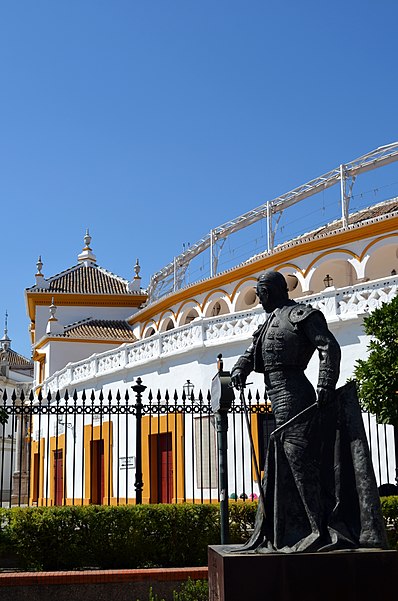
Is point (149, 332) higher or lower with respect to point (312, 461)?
higher

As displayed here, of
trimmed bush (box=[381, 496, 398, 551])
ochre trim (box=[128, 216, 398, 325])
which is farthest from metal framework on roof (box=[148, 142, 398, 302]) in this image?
trimmed bush (box=[381, 496, 398, 551])

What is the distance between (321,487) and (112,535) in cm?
446

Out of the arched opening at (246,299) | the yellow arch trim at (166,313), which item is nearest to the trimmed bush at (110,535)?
the arched opening at (246,299)

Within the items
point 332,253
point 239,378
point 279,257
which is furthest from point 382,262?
point 239,378

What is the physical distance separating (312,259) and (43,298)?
1734 cm

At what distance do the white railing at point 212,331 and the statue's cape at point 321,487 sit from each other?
1046cm

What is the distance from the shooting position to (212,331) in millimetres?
20344

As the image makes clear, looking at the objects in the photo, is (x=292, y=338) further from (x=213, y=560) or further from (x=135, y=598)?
(x=135, y=598)

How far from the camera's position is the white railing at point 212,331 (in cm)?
1695

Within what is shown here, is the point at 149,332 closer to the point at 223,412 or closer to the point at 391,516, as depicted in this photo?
the point at 391,516

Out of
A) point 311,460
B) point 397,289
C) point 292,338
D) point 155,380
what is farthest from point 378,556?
point 155,380

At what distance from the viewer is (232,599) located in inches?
202

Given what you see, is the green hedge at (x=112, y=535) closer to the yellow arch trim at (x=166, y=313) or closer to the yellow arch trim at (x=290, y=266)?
the yellow arch trim at (x=290, y=266)

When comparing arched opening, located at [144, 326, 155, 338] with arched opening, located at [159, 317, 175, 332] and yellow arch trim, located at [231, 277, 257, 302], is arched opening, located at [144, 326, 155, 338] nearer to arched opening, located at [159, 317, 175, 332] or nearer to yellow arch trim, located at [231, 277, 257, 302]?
arched opening, located at [159, 317, 175, 332]
